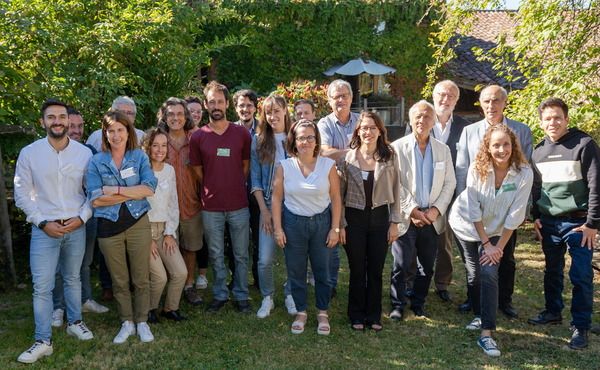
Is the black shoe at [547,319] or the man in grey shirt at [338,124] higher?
the man in grey shirt at [338,124]

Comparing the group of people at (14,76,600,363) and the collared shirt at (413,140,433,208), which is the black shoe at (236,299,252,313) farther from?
the collared shirt at (413,140,433,208)

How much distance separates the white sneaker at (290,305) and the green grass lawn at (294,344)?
0.25ft

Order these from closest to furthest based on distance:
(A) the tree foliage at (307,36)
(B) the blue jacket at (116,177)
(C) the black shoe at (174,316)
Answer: (B) the blue jacket at (116,177)
(C) the black shoe at (174,316)
(A) the tree foliage at (307,36)

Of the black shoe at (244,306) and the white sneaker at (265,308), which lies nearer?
the white sneaker at (265,308)

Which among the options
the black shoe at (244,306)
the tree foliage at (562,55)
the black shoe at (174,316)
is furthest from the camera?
the tree foliage at (562,55)

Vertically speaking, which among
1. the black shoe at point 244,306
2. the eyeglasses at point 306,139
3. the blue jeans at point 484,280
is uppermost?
the eyeglasses at point 306,139

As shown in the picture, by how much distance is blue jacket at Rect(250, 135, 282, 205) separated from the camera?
16.1ft

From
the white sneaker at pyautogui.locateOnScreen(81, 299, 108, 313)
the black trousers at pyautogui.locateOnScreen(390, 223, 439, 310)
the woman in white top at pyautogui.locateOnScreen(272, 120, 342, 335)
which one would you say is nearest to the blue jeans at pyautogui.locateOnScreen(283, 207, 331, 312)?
the woman in white top at pyautogui.locateOnScreen(272, 120, 342, 335)

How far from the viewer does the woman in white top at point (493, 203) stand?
4270 mm

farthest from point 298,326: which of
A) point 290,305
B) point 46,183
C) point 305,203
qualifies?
point 46,183

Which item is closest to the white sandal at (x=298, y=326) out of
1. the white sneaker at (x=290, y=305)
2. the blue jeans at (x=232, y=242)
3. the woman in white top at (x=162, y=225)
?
the white sneaker at (x=290, y=305)

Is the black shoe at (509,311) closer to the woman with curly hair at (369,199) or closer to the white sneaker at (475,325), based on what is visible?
the white sneaker at (475,325)

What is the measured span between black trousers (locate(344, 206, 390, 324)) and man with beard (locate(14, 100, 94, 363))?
2102 millimetres

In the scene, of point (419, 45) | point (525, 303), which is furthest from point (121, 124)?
point (419, 45)
